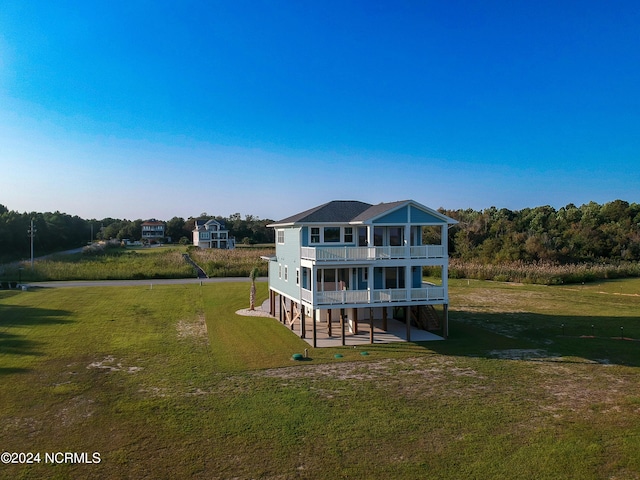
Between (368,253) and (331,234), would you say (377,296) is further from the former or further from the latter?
(331,234)

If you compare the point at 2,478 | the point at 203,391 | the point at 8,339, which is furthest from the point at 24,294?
the point at 2,478

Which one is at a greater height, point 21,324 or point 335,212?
point 335,212

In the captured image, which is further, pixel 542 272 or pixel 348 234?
pixel 542 272

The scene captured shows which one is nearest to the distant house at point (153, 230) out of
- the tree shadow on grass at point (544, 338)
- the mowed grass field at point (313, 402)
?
the mowed grass field at point (313, 402)

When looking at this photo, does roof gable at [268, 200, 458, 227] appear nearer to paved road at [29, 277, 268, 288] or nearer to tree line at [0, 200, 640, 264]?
paved road at [29, 277, 268, 288]

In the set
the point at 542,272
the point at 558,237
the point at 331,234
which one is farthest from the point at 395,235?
the point at 558,237

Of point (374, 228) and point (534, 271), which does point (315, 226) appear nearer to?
point (374, 228)
